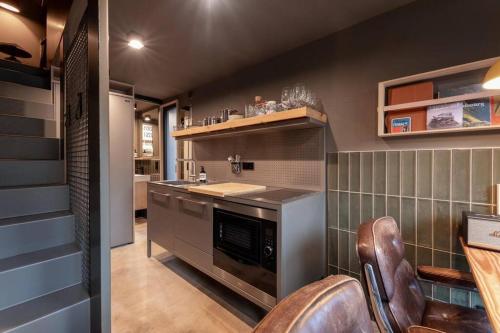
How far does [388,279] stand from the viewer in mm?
1007

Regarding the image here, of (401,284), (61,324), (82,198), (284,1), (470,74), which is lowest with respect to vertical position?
(61,324)

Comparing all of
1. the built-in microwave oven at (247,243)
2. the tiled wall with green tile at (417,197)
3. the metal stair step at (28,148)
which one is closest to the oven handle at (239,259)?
the built-in microwave oven at (247,243)

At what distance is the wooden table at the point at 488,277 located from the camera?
736 mm

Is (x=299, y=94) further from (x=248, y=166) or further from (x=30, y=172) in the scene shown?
(x=30, y=172)

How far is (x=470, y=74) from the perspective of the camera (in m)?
1.44

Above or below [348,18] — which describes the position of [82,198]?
below

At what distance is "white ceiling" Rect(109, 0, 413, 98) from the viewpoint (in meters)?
1.65

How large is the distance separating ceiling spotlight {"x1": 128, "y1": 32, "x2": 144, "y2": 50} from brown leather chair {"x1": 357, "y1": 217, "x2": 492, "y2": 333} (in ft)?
7.63

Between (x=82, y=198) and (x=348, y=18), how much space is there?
2.32 meters

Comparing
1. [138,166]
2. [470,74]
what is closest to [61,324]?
[470,74]

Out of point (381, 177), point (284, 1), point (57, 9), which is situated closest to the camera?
point (284, 1)

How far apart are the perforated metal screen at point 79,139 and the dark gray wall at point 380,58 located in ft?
5.42

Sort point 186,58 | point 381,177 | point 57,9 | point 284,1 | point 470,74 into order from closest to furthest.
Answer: point 470,74, point 284,1, point 381,177, point 57,9, point 186,58

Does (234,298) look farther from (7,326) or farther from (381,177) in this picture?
(381,177)
